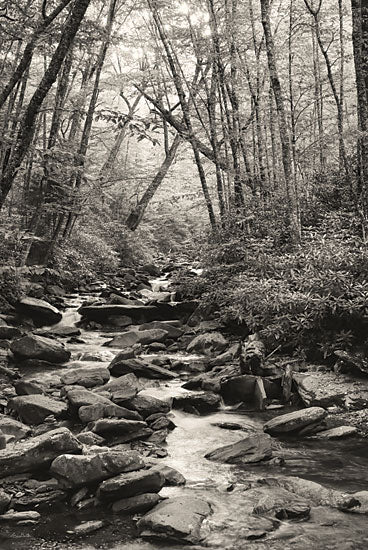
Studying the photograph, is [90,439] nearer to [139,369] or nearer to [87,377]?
[87,377]

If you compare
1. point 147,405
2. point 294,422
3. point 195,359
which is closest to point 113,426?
point 147,405

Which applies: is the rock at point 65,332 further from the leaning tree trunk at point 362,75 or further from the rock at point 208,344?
the leaning tree trunk at point 362,75

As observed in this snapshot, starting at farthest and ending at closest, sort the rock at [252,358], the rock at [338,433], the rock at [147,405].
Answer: the rock at [252,358]
the rock at [147,405]
the rock at [338,433]

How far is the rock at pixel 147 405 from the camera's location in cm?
545

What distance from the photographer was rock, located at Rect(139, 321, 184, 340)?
31.2ft

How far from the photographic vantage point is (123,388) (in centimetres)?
586

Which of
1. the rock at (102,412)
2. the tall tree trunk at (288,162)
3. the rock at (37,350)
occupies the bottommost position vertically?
the rock at (102,412)

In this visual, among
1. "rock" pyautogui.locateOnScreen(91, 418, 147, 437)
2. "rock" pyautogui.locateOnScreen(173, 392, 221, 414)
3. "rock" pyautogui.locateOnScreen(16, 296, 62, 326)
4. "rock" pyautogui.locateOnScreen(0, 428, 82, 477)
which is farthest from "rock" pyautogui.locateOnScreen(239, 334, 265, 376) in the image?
"rock" pyautogui.locateOnScreen(16, 296, 62, 326)

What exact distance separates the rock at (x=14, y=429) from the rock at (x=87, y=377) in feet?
5.66

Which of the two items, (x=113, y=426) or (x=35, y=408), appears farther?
(x=35, y=408)

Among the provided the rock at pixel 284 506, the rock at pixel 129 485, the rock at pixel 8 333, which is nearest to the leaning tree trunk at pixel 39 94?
the rock at pixel 8 333

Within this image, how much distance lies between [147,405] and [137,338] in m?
3.61

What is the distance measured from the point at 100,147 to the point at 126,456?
75.3 ft

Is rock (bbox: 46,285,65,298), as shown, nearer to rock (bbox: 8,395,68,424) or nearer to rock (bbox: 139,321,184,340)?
rock (bbox: 139,321,184,340)
